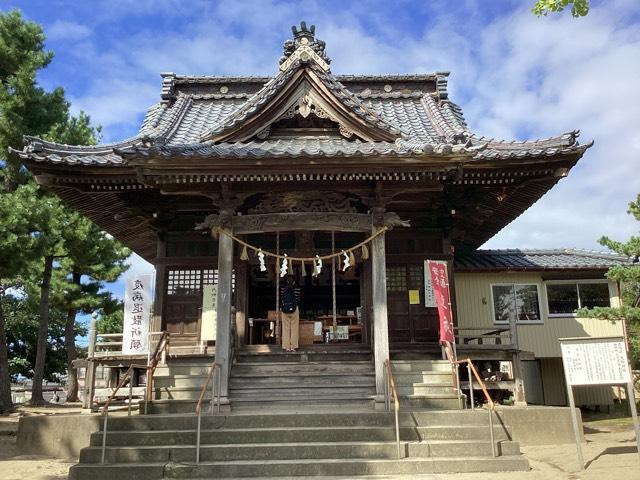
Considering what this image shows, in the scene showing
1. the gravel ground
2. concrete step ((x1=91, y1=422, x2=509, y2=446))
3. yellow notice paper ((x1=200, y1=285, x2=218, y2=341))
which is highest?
A: yellow notice paper ((x1=200, y1=285, x2=218, y2=341))

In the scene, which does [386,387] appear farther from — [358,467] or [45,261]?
[45,261]

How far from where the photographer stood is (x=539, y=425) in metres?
10.1

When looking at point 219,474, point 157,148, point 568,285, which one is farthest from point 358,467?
point 568,285

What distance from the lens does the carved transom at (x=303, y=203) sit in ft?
37.3

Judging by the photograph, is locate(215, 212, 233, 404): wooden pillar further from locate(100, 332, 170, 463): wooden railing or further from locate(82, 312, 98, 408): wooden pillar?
locate(82, 312, 98, 408): wooden pillar

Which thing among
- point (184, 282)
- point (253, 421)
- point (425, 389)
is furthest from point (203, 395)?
point (184, 282)

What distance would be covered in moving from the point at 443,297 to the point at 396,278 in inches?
72.3

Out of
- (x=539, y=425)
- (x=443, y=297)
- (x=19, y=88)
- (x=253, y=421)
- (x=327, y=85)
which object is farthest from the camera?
(x=19, y=88)

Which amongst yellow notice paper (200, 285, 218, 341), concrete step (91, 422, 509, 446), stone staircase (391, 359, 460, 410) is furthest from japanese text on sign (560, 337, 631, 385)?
yellow notice paper (200, 285, 218, 341)

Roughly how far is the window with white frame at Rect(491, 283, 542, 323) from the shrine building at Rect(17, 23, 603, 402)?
370 centimetres

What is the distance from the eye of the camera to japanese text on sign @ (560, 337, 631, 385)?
8.12m

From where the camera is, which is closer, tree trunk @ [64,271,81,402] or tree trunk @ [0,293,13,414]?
tree trunk @ [0,293,13,414]

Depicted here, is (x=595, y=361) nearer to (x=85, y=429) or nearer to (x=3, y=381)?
(x=85, y=429)

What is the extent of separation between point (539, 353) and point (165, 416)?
1305cm
